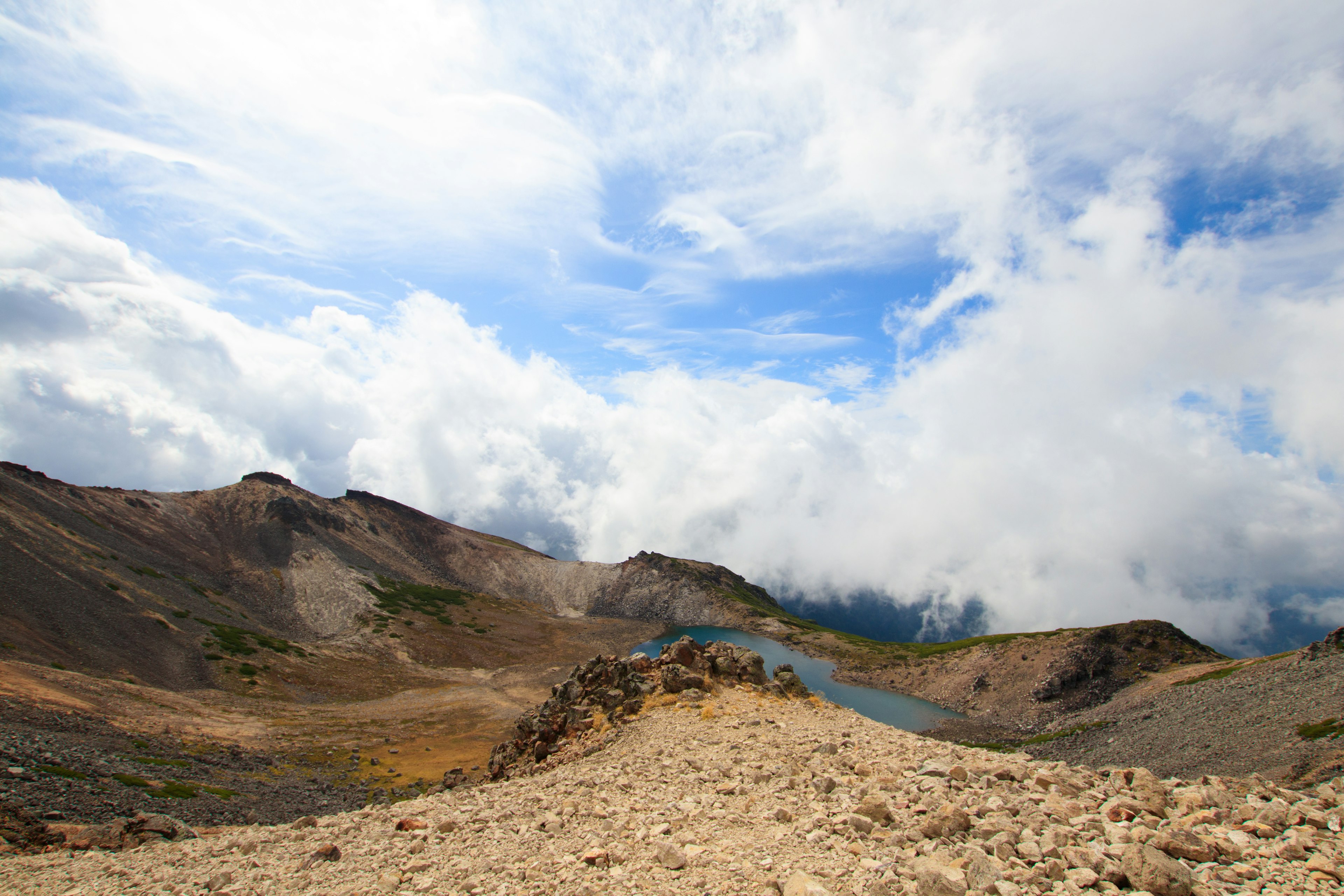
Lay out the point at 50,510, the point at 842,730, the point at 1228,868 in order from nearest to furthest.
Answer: the point at 1228,868
the point at 842,730
the point at 50,510

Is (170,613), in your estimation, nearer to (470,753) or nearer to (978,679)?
(470,753)

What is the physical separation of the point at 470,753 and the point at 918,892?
60.2 metres

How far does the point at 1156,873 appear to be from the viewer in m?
8.25

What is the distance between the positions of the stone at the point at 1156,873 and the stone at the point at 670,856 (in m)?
7.66

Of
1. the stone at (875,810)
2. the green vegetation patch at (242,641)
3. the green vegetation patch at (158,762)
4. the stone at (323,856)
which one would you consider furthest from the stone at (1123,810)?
the green vegetation patch at (242,641)

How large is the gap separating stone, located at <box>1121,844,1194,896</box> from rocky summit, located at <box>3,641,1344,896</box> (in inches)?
1.1

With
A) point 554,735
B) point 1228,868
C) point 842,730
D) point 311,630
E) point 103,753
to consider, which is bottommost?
point 311,630

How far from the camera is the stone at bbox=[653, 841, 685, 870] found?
11.6 m

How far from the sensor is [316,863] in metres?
14.5

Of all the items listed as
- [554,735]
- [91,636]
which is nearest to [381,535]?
[91,636]

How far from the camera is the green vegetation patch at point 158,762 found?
111ft

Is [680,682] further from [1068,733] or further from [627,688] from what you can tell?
[1068,733]

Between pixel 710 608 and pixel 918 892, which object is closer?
pixel 918 892

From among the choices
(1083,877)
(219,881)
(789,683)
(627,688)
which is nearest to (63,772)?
(219,881)
